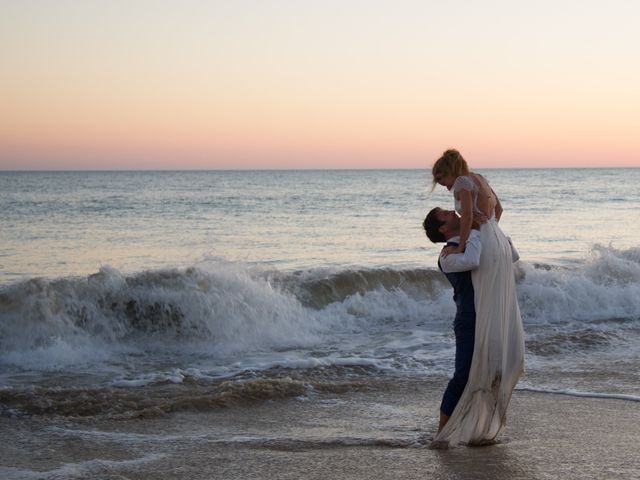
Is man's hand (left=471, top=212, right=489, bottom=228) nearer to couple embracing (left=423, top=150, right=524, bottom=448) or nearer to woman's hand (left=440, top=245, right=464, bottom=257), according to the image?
couple embracing (left=423, top=150, right=524, bottom=448)

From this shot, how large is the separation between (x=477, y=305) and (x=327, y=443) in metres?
1.40

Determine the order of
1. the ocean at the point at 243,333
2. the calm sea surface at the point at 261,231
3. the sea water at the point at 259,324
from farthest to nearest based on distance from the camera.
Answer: the calm sea surface at the point at 261,231
the sea water at the point at 259,324
the ocean at the point at 243,333

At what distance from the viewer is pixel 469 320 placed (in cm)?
548

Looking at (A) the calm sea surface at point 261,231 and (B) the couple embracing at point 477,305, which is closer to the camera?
(B) the couple embracing at point 477,305

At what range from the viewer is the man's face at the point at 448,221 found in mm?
5520

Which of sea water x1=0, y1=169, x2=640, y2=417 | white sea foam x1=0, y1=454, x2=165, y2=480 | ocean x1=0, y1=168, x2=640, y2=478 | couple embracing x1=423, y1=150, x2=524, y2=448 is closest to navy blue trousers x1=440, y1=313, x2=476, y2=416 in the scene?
couple embracing x1=423, y1=150, x2=524, y2=448

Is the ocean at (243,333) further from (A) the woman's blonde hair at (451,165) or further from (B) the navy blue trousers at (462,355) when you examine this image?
(B) the navy blue trousers at (462,355)

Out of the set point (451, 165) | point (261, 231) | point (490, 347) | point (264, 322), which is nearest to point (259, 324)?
point (264, 322)

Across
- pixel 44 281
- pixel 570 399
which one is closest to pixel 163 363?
pixel 44 281

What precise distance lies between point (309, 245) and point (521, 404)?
15213 mm

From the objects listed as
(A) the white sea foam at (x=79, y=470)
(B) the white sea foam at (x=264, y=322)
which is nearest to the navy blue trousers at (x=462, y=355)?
(A) the white sea foam at (x=79, y=470)

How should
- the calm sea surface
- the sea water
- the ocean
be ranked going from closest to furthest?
the ocean → the sea water → the calm sea surface

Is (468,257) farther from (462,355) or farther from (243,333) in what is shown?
(243,333)

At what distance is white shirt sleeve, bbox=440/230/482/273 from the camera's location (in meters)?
5.33
